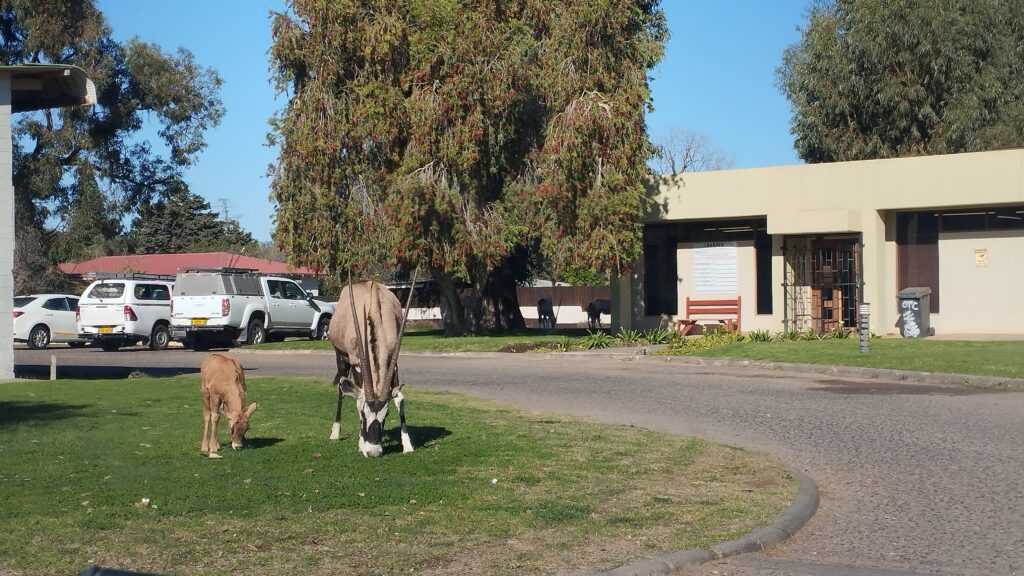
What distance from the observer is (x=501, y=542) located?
7613 millimetres

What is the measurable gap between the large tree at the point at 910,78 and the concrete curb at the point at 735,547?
36.0m

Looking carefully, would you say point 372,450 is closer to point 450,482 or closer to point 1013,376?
point 450,482

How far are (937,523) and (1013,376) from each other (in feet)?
41.0

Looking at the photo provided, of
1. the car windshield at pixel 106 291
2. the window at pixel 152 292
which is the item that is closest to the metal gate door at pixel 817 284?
the window at pixel 152 292

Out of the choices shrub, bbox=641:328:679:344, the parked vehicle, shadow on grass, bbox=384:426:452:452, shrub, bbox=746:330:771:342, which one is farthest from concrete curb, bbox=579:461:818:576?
the parked vehicle

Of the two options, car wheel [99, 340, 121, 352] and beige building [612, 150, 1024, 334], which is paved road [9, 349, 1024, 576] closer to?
beige building [612, 150, 1024, 334]

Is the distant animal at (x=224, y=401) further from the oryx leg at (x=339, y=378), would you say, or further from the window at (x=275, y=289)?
the window at (x=275, y=289)

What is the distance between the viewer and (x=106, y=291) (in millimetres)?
33781

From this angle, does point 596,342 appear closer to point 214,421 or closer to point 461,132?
point 461,132

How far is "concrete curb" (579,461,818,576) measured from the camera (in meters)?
7.03

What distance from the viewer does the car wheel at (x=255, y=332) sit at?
35.1 m

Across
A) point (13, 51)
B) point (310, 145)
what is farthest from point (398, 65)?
point (13, 51)

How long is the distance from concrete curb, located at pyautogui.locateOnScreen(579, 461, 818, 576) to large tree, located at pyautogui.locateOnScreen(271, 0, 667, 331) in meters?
21.7

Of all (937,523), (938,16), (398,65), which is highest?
(938,16)
